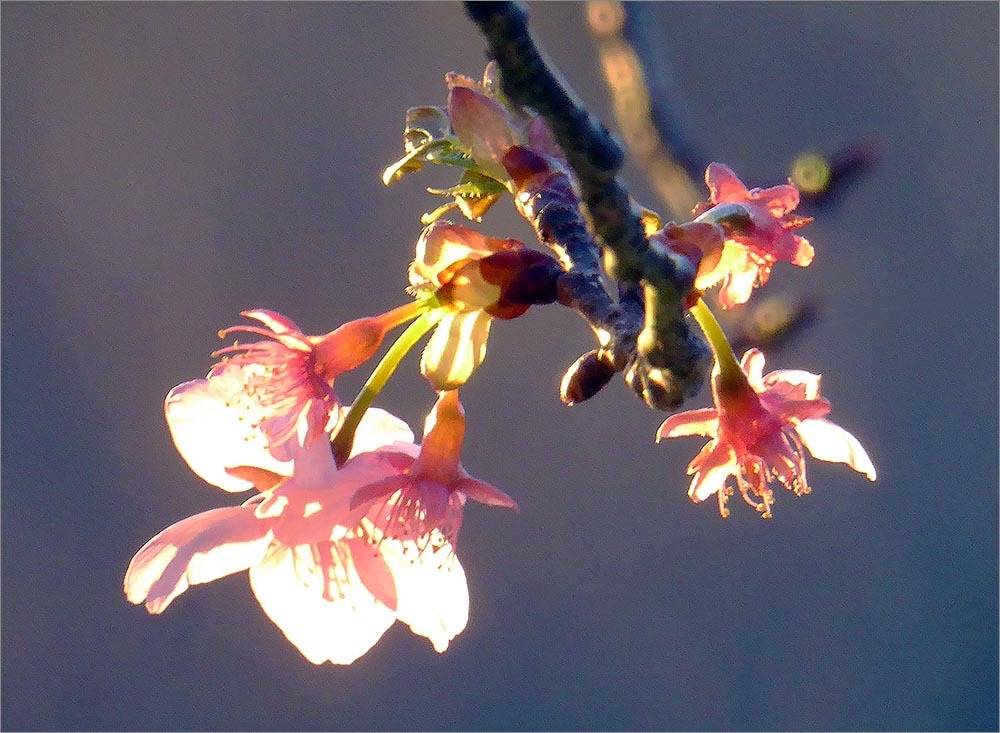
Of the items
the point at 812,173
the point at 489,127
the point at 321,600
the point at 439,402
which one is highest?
the point at 812,173

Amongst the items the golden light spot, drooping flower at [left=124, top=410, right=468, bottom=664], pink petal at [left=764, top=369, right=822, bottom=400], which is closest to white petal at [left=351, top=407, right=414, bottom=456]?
drooping flower at [left=124, top=410, right=468, bottom=664]

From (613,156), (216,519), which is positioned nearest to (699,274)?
(613,156)

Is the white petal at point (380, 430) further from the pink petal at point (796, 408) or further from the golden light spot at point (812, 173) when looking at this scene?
the golden light spot at point (812, 173)

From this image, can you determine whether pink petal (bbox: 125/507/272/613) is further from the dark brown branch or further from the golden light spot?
the golden light spot

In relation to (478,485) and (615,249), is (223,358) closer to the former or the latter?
(478,485)

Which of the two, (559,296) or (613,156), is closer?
(613,156)

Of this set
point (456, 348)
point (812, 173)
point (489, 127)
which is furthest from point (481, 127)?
point (812, 173)

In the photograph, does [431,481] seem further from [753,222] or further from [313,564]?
[753,222]
